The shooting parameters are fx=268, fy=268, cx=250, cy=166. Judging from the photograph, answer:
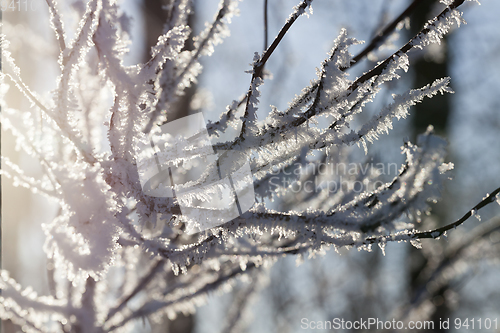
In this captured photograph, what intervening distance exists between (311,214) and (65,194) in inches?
25.9

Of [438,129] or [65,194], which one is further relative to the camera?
[438,129]

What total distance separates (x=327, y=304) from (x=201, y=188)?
183 inches

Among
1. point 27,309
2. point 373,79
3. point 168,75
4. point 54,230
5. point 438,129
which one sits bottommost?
point 27,309

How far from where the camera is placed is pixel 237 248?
4.01 ft

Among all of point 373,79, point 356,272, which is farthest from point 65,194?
point 356,272

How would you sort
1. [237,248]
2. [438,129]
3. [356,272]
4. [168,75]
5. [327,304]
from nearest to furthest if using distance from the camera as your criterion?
1. [168,75]
2. [237,248]
3. [327,304]
4. [438,129]
5. [356,272]

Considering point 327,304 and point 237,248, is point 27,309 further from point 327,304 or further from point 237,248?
point 327,304

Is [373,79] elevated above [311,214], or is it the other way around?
[373,79]

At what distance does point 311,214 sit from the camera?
2.55 ft

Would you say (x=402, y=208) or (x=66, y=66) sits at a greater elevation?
(x=66, y=66)

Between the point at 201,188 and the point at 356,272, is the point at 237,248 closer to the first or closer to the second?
the point at 201,188

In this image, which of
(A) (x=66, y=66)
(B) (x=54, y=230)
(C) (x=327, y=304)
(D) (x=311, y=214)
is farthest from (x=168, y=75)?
(C) (x=327, y=304)

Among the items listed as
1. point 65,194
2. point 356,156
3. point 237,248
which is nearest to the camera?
point 65,194

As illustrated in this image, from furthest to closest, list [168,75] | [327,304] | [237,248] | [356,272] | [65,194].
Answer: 1. [356,272]
2. [327,304]
3. [237,248]
4. [168,75]
5. [65,194]
